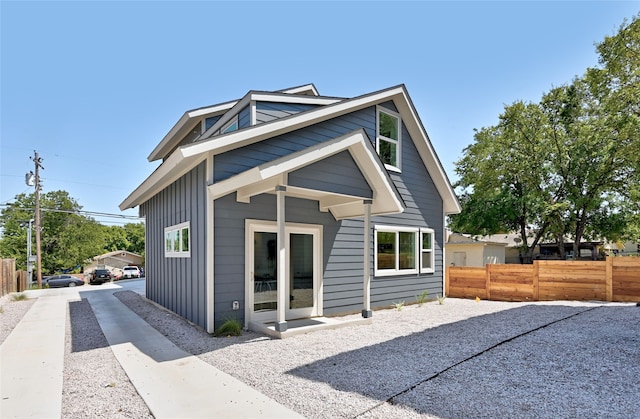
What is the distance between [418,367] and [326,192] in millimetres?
3254

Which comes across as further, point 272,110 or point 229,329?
point 272,110

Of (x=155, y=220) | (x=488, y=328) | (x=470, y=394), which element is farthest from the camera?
(x=155, y=220)

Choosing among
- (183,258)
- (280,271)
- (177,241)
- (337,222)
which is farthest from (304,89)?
(280,271)

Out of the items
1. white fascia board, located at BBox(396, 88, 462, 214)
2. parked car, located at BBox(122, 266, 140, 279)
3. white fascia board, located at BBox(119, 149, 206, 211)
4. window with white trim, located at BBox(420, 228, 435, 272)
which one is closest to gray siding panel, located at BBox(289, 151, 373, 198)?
white fascia board, located at BBox(119, 149, 206, 211)

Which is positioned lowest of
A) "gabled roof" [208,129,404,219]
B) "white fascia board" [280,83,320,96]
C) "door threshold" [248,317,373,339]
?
"door threshold" [248,317,373,339]

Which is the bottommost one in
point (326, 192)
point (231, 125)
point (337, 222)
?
point (337, 222)

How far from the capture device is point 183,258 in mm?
7668

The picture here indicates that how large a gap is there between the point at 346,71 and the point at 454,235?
17.0 meters

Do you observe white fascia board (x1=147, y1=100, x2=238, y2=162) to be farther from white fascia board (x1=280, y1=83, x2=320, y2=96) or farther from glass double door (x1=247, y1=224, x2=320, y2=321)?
glass double door (x1=247, y1=224, x2=320, y2=321)

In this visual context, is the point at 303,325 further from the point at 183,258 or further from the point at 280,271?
the point at 183,258

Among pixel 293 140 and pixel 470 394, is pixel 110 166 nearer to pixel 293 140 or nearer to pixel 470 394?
pixel 293 140

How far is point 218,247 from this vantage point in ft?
21.2

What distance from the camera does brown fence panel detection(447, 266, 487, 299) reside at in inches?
459

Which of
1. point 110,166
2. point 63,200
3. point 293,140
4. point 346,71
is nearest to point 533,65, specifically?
point 346,71
